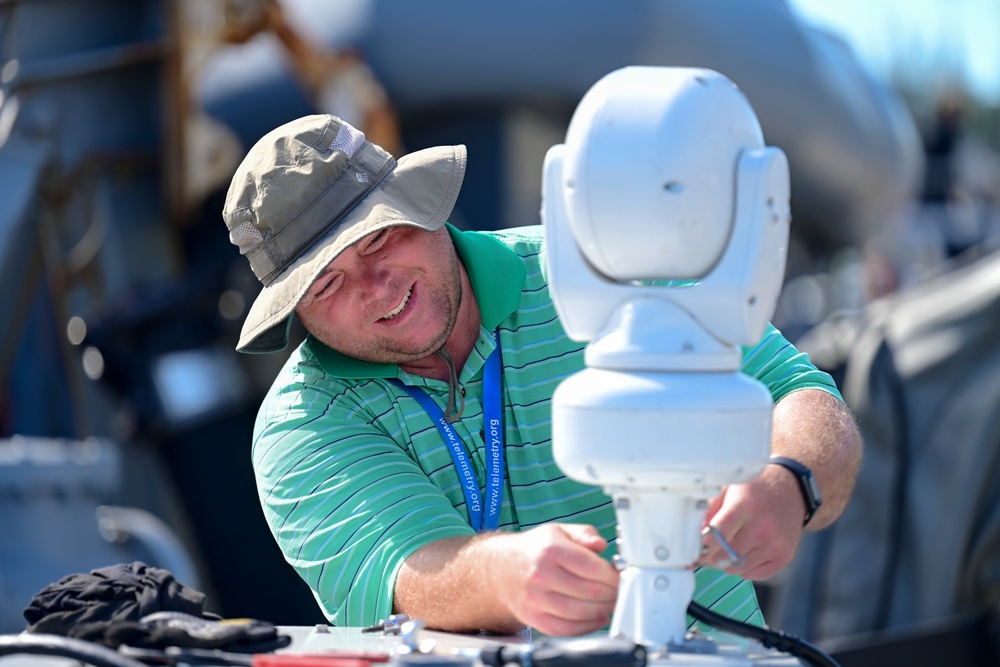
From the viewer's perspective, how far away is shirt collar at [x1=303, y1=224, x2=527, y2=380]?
1.95 meters

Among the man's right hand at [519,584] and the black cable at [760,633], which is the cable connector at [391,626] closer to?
the man's right hand at [519,584]

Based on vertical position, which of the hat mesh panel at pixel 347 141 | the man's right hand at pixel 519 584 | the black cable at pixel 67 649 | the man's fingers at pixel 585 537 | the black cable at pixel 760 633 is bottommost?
the black cable at pixel 760 633

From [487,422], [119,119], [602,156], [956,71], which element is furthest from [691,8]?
[956,71]

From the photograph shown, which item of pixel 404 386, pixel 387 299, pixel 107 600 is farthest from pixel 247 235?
pixel 107 600

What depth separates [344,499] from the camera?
5.74 ft

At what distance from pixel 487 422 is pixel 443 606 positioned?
16.4 inches

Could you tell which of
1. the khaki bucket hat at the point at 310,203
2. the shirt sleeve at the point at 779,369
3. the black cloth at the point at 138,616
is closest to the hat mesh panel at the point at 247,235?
the khaki bucket hat at the point at 310,203

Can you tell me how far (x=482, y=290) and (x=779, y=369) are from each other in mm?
440

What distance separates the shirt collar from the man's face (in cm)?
2

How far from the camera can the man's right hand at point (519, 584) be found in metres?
1.40

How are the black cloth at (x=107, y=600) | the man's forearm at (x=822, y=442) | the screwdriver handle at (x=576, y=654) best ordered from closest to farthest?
the screwdriver handle at (x=576, y=654) < the black cloth at (x=107, y=600) < the man's forearm at (x=822, y=442)

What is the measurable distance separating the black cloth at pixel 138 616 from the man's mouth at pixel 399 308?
0.51m

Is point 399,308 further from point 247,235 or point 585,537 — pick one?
point 585,537

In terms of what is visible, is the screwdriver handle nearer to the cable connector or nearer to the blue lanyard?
the cable connector
